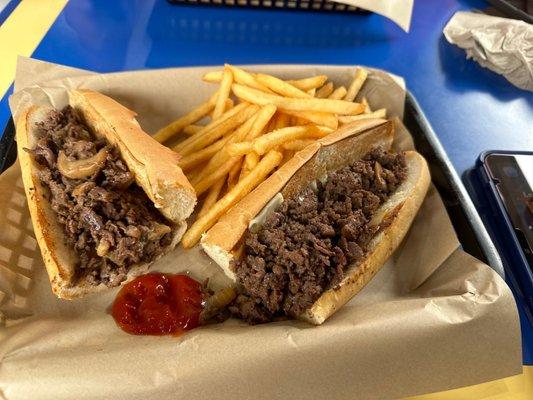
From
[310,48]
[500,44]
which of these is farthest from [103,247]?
[500,44]

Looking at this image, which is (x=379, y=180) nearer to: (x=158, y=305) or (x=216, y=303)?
(x=216, y=303)

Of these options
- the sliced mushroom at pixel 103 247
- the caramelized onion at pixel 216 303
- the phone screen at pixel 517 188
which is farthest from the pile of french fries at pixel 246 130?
the phone screen at pixel 517 188

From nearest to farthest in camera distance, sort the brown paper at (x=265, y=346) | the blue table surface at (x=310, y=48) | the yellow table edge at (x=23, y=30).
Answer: the brown paper at (x=265, y=346) < the yellow table edge at (x=23, y=30) < the blue table surface at (x=310, y=48)

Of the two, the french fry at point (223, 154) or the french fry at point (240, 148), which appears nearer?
the french fry at point (240, 148)

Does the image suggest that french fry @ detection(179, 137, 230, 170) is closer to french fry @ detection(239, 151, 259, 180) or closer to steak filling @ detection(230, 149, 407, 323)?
french fry @ detection(239, 151, 259, 180)

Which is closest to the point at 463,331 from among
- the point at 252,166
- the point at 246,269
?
the point at 246,269

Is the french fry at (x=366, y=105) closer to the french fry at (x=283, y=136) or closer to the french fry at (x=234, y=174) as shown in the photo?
the french fry at (x=283, y=136)

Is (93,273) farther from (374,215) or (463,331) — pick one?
(463,331)
